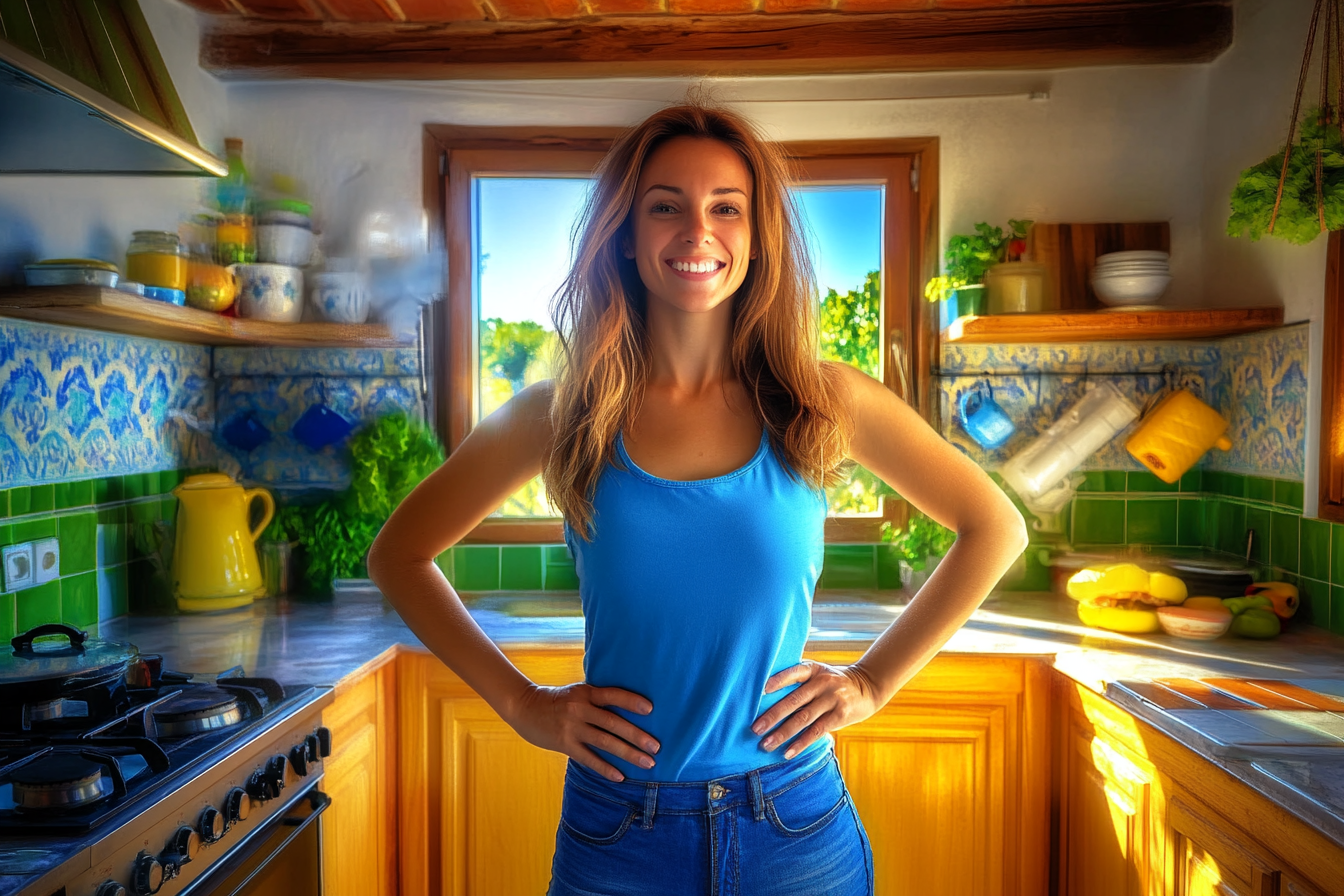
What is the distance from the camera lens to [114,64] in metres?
1.39

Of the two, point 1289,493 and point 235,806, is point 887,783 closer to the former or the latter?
point 1289,493

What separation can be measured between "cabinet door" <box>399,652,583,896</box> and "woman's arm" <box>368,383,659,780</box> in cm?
71

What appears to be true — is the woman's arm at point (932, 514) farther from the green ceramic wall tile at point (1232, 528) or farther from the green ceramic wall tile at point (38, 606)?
the green ceramic wall tile at point (38, 606)

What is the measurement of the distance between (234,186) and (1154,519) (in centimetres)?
249

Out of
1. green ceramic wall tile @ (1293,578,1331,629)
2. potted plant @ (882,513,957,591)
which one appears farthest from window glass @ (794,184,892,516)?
green ceramic wall tile @ (1293,578,1331,629)

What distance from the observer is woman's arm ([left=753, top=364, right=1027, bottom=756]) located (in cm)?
131

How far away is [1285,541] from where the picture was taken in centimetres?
215

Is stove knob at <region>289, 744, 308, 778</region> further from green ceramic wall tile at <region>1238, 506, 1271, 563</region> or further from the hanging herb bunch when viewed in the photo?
green ceramic wall tile at <region>1238, 506, 1271, 563</region>

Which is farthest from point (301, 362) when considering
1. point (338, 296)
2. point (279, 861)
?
point (279, 861)

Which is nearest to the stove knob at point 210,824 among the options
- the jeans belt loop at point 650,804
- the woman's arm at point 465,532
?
the woman's arm at point 465,532

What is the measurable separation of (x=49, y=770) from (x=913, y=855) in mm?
1542

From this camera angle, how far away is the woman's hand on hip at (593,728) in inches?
43.9

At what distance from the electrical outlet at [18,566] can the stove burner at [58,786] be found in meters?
0.76

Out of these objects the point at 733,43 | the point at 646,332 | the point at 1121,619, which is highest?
the point at 733,43
